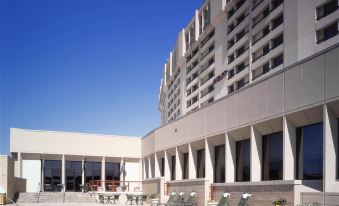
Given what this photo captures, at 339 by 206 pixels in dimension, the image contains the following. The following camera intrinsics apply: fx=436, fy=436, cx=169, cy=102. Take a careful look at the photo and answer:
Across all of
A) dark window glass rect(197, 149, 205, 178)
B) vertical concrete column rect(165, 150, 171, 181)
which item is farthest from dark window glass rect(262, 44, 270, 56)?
dark window glass rect(197, 149, 205, 178)

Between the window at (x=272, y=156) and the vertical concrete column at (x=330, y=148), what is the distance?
4.56 m

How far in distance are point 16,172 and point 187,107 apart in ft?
116

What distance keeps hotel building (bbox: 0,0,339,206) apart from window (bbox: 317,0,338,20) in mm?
84

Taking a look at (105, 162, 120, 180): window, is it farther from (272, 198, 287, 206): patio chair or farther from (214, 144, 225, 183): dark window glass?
(272, 198, 287, 206): patio chair

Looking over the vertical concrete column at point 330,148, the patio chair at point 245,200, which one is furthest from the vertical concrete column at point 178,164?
the vertical concrete column at point 330,148

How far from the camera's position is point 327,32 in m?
37.2

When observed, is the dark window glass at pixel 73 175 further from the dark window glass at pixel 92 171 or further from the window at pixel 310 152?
the window at pixel 310 152

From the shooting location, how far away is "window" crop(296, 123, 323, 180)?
17.9m

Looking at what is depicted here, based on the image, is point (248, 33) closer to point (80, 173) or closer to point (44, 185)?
point (80, 173)

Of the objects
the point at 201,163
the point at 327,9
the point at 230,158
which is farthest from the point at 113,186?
the point at 327,9

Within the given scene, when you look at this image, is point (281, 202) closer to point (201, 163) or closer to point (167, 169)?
point (201, 163)

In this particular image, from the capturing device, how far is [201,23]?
202ft

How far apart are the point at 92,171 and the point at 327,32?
1039 inches

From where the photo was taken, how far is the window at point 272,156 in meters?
20.7
